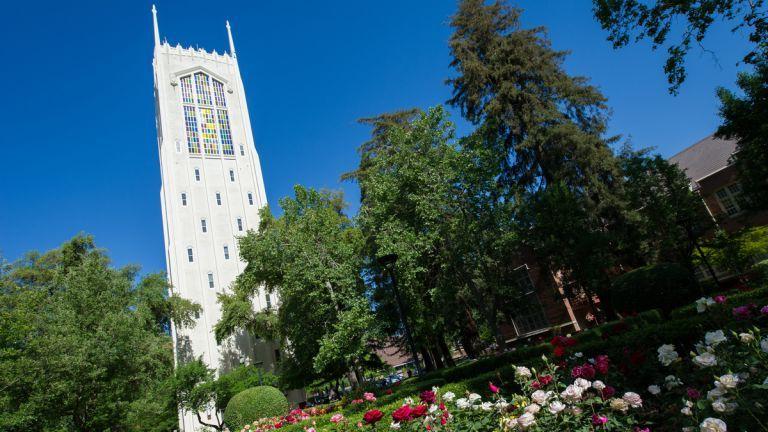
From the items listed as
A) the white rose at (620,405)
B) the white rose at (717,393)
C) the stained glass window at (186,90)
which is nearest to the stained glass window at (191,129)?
the stained glass window at (186,90)

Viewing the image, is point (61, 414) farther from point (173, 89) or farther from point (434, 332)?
point (173, 89)

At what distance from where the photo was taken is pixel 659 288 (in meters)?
11.9

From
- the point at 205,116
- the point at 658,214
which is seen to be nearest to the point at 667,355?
the point at 658,214

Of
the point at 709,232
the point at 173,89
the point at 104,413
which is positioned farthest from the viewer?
the point at 173,89

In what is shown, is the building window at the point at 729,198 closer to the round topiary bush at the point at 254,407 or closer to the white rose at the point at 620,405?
the round topiary bush at the point at 254,407

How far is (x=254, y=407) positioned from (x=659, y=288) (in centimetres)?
1679

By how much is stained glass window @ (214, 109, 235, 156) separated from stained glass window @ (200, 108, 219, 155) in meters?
0.85

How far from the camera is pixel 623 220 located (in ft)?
73.9

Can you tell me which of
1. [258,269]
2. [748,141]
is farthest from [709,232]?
[258,269]

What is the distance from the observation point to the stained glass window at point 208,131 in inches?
1984

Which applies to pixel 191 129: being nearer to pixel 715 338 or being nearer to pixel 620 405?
pixel 620 405

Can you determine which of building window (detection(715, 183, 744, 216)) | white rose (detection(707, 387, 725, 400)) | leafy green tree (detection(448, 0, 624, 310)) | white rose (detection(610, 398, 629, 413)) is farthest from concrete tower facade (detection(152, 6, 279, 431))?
white rose (detection(707, 387, 725, 400))

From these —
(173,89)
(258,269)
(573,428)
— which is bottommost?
(573,428)

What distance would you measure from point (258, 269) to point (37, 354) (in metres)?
11.0
